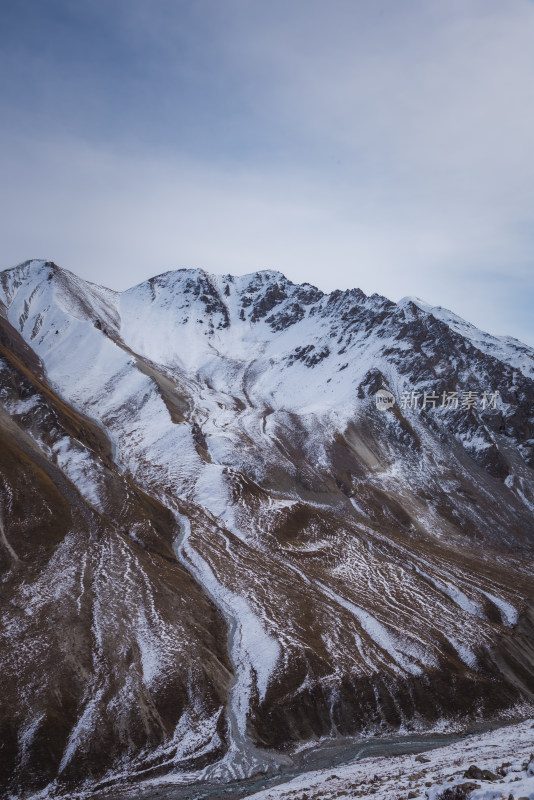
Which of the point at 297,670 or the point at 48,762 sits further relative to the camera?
the point at 297,670

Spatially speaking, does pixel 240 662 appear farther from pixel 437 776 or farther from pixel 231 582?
pixel 437 776

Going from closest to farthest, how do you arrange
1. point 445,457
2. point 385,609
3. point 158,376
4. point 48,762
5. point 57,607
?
point 48,762 < point 57,607 < point 385,609 < point 445,457 < point 158,376

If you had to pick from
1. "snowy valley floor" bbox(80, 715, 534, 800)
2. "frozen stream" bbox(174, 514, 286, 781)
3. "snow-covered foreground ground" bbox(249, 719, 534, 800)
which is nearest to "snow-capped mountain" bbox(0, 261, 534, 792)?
"frozen stream" bbox(174, 514, 286, 781)

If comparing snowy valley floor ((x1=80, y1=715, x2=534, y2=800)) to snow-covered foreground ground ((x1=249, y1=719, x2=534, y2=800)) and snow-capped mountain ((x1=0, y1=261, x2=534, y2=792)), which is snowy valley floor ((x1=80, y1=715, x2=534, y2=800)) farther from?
snow-capped mountain ((x1=0, y1=261, x2=534, y2=792))

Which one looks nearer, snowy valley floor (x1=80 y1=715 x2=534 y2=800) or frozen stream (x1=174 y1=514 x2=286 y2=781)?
snowy valley floor (x1=80 y1=715 x2=534 y2=800)

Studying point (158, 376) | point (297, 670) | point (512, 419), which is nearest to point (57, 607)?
point (297, 670)

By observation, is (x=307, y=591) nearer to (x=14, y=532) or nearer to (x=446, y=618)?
(x=446, y=618)

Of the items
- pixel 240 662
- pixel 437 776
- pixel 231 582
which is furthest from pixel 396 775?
pixel 231 582
